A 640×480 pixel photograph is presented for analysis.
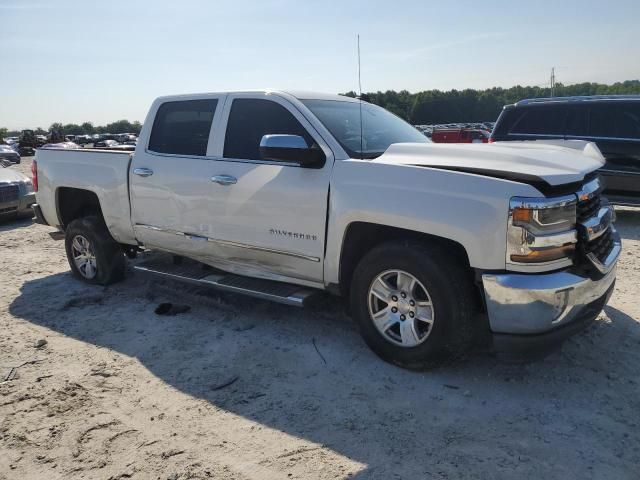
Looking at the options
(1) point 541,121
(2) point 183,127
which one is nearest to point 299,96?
(2) point 183,127

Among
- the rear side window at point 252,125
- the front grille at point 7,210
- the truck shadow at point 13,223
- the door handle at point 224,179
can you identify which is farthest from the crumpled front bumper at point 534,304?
the front grille at point 7,210

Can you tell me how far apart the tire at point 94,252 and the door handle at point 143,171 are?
0.99 m

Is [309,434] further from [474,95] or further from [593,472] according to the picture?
[474,95]

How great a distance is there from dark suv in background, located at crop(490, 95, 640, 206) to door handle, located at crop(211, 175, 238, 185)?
6499 mm

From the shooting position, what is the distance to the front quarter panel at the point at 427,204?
3035 mm

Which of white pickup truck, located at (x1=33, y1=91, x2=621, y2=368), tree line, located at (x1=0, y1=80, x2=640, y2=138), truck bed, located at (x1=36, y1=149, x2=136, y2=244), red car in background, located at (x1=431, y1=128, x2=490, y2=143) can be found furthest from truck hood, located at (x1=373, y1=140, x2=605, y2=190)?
tree line, located at (x1=0, y1=80, x2=640, y2=138)

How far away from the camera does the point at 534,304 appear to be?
300 centimetres

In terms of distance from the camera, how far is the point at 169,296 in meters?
5.29

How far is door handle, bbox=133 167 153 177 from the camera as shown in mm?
4836

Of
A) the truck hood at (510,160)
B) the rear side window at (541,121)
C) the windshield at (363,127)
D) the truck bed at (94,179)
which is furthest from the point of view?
the rear side window at (541,121)

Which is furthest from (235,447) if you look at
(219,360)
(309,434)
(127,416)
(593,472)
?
(593,472)

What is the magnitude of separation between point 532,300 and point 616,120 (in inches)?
266

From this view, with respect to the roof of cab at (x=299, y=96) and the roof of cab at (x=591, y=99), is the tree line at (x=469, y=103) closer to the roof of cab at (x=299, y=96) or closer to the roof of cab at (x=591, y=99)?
the roof of cab at (x=591, y=99)

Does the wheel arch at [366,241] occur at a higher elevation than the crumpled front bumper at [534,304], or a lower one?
higher
